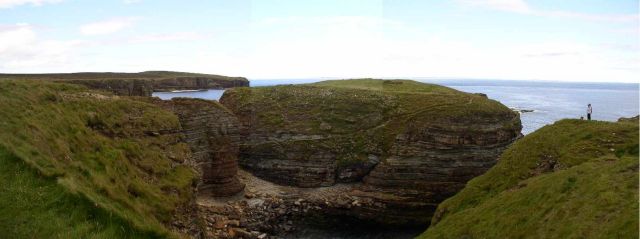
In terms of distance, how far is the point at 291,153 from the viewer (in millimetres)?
55156

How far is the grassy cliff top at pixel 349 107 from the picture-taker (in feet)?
183

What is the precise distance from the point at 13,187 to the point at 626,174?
948 inches

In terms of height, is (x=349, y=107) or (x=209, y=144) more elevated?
(x=349, y=107)

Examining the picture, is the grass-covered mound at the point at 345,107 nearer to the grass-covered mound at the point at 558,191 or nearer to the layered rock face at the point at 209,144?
the layered rock face at the point at 209,144

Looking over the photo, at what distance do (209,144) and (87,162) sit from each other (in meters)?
22.0

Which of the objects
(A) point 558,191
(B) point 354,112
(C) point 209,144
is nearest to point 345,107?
(B) point 354,112

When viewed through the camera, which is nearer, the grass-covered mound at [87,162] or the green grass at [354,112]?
the grass-covered mound at [87,162]

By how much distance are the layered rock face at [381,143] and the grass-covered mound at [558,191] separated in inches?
710

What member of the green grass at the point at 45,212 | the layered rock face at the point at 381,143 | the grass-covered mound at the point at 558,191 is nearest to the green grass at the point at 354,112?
the layered rock face at the point at 381,143

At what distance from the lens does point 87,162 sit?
26.3m

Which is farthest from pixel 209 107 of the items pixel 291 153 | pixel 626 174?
pixel 626 174

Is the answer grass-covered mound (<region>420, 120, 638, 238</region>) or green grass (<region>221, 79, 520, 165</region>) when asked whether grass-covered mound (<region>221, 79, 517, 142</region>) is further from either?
grass-covered mound (<region>420, 120, 638, 238</region>)

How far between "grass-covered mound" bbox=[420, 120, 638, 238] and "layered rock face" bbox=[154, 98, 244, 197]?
990 inches

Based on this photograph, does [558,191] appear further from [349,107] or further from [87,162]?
[349,107]
